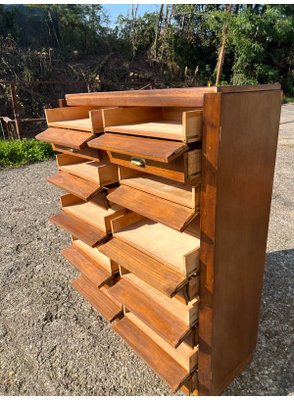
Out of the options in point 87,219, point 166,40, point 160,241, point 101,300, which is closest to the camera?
point 160,241

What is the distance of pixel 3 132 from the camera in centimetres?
938

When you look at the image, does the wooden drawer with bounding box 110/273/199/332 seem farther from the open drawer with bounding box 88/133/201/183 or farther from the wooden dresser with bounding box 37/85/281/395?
the open drawer with bounding box 88/133/201/183

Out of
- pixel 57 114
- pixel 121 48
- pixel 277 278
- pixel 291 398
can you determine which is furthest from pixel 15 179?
→ pixel 121 48

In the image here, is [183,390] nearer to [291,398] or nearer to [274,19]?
[291,398]

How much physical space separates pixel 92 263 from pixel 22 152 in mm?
6840

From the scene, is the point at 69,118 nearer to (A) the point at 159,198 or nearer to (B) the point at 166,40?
(A) the point at 159,198

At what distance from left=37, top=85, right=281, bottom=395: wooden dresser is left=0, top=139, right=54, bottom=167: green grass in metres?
6.58

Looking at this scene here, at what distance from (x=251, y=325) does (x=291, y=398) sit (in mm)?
561

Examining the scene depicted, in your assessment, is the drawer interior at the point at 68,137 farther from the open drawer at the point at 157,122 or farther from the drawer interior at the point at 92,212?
the drawer interior at the point at 92,212

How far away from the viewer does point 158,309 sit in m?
1.74

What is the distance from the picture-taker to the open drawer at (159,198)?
1353 mm

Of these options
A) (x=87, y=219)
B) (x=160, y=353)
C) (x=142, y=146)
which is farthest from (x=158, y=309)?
(x=142, y=146)

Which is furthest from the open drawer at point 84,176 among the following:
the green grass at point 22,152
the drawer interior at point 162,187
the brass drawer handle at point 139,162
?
the green grass at point 22,152

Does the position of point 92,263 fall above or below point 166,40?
below
